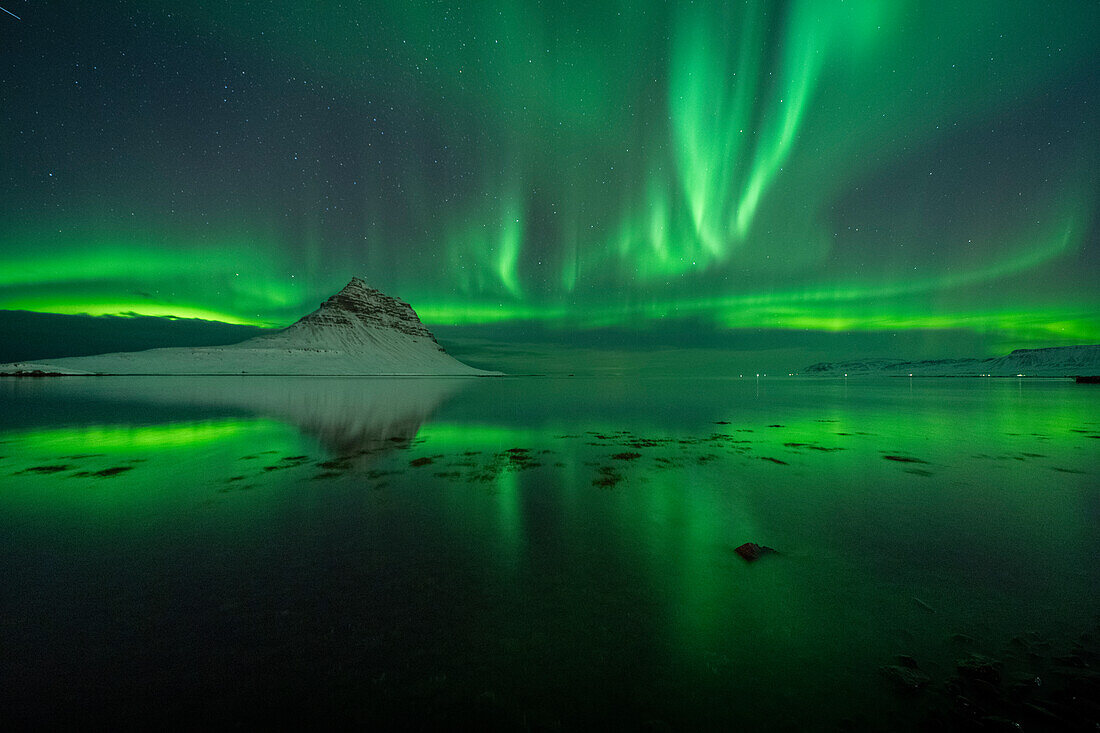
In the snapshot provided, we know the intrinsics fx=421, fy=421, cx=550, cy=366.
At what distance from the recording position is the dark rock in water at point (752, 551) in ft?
25.9

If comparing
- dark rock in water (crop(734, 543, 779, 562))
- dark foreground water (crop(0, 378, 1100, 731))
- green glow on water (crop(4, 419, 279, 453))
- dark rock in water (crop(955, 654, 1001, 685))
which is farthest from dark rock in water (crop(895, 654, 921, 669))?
green glow on water (crop(4, 419, 279, 453))

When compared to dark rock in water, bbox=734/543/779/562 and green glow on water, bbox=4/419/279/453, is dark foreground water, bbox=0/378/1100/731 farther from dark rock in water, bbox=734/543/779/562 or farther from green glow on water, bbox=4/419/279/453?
green glow on water, bbox=4/419/279/453

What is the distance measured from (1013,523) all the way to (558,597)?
1100 cm

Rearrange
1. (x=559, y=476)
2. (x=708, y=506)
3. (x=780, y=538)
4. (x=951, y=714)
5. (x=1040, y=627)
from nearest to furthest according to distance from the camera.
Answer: (x=951, y=714), (x=1040, y=627), (x=780, y=538), (x=708, y=506), (x=559, y=476)

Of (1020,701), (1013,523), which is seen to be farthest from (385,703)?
(1013,523)

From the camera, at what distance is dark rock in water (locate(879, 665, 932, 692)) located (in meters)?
4.59

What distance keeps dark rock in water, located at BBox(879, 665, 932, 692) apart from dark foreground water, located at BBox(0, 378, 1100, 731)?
0.02 metres

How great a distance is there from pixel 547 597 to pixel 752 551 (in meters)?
4.17

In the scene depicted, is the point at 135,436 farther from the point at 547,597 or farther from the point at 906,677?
the point at 906,677

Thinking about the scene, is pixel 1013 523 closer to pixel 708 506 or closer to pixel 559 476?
pixel 708 506

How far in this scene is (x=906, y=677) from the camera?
4707mm

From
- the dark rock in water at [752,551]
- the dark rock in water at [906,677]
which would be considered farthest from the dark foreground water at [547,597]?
the dark rock in water at [752,551]

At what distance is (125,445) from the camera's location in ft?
61.2

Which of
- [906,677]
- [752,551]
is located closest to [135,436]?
[752,551]
